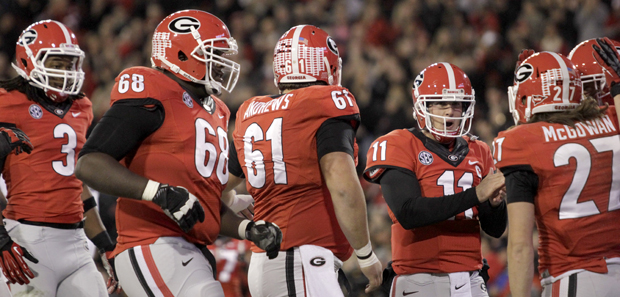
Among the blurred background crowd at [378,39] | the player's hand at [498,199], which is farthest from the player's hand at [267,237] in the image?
the blurred background crowd at [378,39]

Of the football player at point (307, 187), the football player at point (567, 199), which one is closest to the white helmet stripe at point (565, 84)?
the football player at point (567, 199)

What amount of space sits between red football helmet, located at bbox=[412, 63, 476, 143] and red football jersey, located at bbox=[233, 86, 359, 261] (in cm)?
65

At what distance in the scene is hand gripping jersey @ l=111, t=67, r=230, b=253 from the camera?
117 inches

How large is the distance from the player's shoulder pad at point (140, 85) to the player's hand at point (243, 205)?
1.16m

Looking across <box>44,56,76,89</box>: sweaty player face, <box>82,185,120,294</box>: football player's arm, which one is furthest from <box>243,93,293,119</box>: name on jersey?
<box>82,185,120,294</box>: football player's arm

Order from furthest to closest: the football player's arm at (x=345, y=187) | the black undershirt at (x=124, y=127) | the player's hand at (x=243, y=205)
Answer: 1. the player's hand at (x=243, y=205)
2. the football player's arm at (x=345, y=187)
3. the black undershirt at (x=124, y=127)

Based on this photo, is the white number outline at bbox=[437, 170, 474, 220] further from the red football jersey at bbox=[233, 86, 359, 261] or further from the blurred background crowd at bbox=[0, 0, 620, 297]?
the blurred background crowd at bbox=[0, 0, 620, 297]

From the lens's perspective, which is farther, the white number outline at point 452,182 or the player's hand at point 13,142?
the player's hand at point 13,142

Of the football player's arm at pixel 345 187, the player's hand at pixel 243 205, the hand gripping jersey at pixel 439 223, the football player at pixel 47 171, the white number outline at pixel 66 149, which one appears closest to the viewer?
the football player's arm at pixel 345 187

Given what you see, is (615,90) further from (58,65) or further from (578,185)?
(58,65)

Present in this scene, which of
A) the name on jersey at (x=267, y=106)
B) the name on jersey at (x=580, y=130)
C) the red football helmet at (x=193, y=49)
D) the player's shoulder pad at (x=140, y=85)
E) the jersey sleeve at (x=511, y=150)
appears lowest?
the jersey sleeve at (x=511, y=150)

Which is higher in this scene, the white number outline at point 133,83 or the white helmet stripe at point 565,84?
the white number outline at point 133,83

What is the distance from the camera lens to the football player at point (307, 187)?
128 inches

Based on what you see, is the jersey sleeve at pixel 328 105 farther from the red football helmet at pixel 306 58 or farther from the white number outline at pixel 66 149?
the white number outline at pixel 66 149
